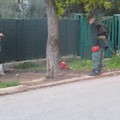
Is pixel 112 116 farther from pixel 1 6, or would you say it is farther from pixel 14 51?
pixel 1 6

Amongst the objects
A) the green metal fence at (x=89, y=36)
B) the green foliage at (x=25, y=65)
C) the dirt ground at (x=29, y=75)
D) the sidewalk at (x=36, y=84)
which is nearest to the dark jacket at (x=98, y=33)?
the sidewalk at (x=36, y=84)

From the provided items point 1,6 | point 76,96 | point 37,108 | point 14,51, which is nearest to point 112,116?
point 37,108

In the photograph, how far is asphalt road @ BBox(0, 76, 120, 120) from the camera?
26.9ft

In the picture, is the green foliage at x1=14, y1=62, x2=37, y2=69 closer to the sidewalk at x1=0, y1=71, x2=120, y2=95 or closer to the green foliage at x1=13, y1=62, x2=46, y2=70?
the green foliage at x1=13, y1=62, x2=46, y2=70

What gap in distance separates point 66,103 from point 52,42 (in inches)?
166

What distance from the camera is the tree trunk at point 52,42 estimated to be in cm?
1329

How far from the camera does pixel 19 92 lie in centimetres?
1113

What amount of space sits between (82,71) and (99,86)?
3094 mm

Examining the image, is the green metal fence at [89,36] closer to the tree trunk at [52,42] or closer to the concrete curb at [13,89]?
the tree trunk at [52,42]

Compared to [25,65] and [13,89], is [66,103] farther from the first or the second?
[25,65]

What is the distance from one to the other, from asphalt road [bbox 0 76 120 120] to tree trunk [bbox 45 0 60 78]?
1.08 metres

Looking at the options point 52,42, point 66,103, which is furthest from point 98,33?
point 66,103

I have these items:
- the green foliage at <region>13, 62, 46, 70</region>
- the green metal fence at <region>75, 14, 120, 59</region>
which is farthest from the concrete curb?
the green metal fence at <region>75, 14, 120, 59</region>

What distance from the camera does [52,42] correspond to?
Answer: 1341 cm
